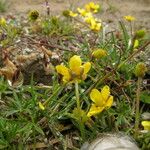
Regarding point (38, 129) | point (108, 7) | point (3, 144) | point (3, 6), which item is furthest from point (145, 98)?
point (108, 7)

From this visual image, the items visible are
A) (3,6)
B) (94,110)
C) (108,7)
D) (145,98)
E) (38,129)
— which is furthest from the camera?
(108,7)

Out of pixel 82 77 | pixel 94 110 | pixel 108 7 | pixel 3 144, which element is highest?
pixel 82 77

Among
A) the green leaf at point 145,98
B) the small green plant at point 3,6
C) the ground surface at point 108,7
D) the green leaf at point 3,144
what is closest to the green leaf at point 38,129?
the green leaf at point 3,144

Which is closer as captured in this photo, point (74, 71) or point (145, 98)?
point (74, 71)

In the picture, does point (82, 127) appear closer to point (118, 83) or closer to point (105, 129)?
point (105, 129)

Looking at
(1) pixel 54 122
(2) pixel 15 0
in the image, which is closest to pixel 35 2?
(2) pixel 15 0

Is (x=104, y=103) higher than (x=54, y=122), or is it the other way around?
(x=104, y=103)

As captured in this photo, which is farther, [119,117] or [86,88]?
[86,88]

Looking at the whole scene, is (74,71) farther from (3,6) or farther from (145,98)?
(3,6)

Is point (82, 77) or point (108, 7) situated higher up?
point (82, 77)
